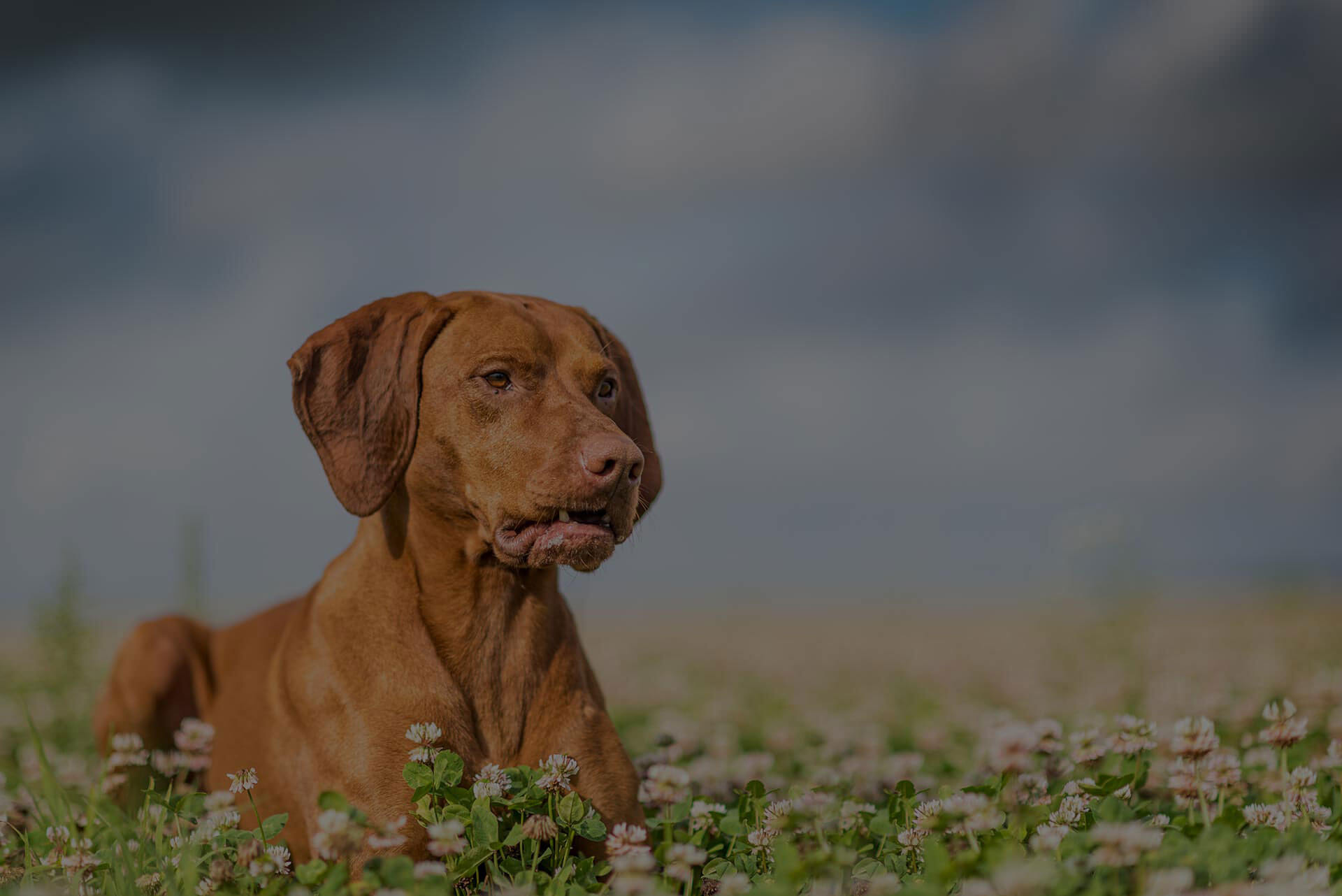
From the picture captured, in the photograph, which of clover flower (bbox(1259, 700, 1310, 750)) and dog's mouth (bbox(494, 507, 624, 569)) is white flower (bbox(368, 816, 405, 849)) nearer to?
dog's mouth (bbox(494, 507, 624, 569))

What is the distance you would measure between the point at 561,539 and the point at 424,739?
81 centimetres

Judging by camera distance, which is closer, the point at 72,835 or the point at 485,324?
the point at 72,835

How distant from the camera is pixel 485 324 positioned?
4.13 m

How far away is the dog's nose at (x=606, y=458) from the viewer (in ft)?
12.1

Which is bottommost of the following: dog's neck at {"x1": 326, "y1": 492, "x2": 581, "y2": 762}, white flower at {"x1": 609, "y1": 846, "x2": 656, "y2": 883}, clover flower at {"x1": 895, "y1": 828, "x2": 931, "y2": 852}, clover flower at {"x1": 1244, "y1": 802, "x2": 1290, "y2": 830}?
clover flower at {"x1": 1244, "y1": 802, "x2": 1290, "y2": 830}

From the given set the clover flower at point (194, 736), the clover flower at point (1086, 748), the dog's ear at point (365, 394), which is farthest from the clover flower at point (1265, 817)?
the clover flower at point (194, 736)

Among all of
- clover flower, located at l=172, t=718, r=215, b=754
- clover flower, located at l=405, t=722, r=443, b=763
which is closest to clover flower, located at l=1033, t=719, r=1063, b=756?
clover flower, located at l=405, t=722, r=443, b=763

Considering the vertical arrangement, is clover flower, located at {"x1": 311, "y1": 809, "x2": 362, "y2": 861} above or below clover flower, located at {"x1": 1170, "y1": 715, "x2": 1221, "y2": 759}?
above

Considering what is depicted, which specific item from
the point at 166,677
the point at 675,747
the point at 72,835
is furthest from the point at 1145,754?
the point at 166,677

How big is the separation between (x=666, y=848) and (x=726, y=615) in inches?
993

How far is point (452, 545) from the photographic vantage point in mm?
4059

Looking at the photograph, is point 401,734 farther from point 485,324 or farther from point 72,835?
point 485,324

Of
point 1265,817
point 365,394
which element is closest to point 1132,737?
point 1265,817

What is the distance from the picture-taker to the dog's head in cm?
379
